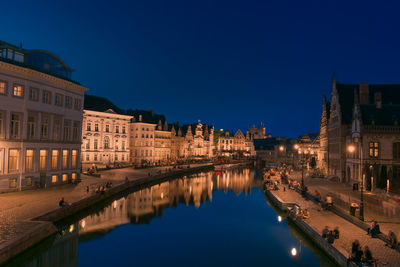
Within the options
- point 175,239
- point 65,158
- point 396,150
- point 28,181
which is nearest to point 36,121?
point 65,158

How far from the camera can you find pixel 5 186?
30.9 metres

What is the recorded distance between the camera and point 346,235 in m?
19.5

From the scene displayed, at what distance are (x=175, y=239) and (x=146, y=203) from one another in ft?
44.7

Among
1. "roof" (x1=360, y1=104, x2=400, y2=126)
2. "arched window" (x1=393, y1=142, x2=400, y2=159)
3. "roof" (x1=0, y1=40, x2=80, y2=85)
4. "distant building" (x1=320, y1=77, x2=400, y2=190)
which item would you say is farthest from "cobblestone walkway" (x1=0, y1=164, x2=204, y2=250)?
"arched window" (x1=393, y1=142, x2=400, y2=159)

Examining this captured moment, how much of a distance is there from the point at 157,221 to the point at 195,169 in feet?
168

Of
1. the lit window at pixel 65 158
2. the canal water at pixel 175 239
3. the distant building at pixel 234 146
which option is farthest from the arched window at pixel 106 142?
the distant building at pixel 234 146

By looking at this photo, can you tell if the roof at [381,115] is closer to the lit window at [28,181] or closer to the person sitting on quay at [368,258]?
the person sitting on quay at [368,258]

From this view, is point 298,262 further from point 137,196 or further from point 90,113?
point 90,113

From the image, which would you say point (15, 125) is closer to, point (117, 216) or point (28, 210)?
point (28, 210)

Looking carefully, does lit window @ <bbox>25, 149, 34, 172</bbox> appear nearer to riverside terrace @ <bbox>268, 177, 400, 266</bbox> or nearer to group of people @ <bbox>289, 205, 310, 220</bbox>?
group of people @ <bbox>289, 205, 310, 220</bbox>

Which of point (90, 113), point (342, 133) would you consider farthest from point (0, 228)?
point (90, 113)

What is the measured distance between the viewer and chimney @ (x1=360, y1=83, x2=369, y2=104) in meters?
46.6

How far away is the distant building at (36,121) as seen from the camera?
103 feet

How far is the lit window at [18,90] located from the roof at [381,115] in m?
41.9
